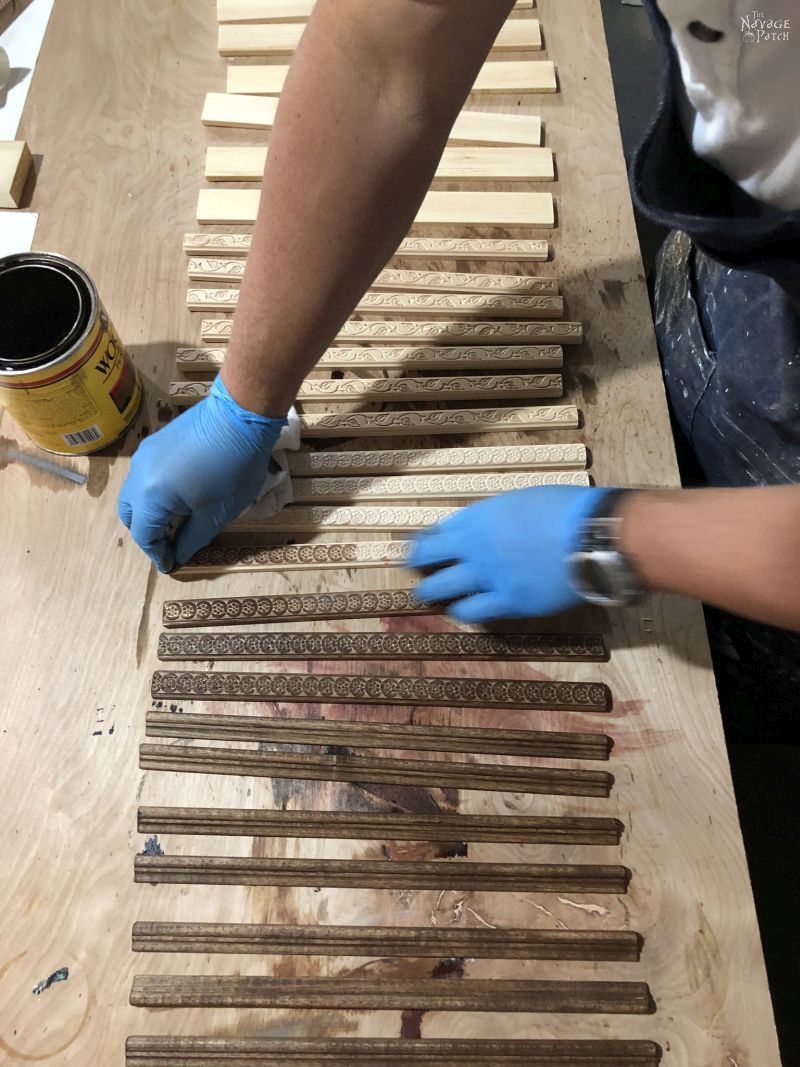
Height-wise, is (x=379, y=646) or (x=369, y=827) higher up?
(x=379, y=646)

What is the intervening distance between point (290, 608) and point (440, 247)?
73cm

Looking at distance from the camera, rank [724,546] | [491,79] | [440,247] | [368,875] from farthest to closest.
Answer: [491,79] < [440,247] < [368,875] < [724,546]

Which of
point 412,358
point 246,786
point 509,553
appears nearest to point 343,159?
point 412,358

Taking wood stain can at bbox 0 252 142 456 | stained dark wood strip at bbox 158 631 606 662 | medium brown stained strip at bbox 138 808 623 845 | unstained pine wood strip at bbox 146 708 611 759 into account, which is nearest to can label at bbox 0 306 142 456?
wood stain can at bbox 0 252 142 456

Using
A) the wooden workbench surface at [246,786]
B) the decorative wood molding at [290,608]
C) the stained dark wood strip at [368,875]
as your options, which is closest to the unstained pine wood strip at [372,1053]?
the wooden workbench surface at [246,786]

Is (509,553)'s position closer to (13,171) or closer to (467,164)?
(467,164)

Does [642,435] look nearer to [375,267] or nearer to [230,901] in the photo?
[375,267]

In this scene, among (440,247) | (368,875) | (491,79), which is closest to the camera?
(368,875)

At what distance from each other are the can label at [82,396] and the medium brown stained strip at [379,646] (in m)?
0.35

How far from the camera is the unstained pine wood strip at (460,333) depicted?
1.36 m

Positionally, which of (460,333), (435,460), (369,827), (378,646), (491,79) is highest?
(491,79)

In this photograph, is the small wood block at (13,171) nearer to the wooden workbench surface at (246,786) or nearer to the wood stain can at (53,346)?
the wooden workbench surface at (246,786)

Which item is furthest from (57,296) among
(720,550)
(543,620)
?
(720,550)

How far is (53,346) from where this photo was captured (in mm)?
1066
